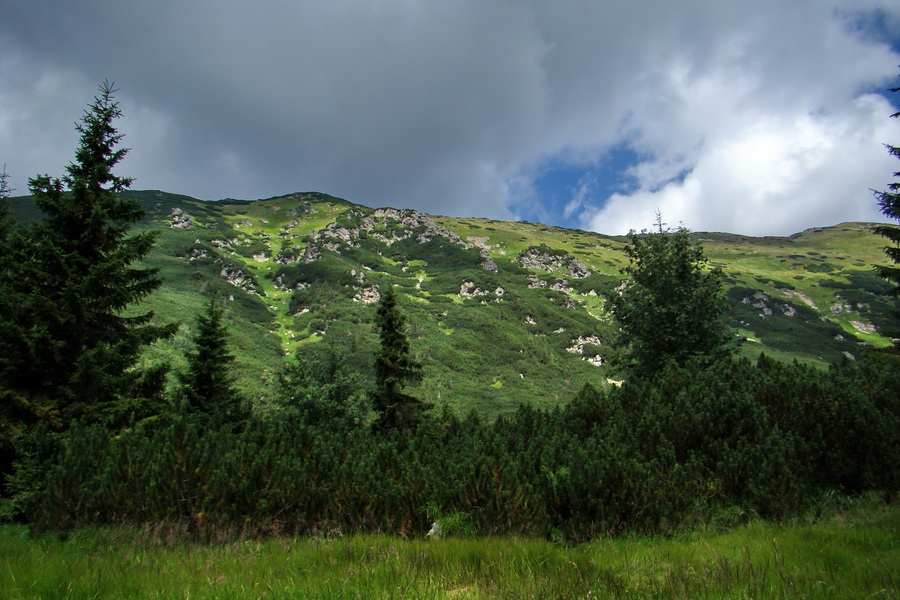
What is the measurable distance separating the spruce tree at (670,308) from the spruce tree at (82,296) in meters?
18.1

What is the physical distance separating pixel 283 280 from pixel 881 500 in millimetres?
198065

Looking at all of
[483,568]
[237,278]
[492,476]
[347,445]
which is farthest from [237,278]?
[483,568]

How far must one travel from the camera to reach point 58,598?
3.37m

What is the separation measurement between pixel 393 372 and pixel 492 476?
17844 mm

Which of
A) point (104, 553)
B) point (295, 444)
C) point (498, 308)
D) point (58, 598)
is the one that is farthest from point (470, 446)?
point (498, 308)

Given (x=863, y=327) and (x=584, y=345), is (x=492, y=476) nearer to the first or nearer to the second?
(x=584, y=345)

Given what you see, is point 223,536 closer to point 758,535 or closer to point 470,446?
point 470,446

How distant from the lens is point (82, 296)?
12.6 m

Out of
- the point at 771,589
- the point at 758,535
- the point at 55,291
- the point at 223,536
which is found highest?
the point at 55,291

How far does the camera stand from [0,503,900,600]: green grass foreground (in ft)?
10.9

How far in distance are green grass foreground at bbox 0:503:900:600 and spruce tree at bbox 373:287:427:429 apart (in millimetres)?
18094

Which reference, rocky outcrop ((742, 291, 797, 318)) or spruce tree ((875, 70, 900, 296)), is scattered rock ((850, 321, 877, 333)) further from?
spruce tree ((875, 70, 900, 296))

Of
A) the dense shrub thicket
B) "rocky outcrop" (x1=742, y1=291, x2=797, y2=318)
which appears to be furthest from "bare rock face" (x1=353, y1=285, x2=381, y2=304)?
the dense shrub thicket

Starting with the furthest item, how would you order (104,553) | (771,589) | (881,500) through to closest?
(881,500), (104,553), (771,589)
